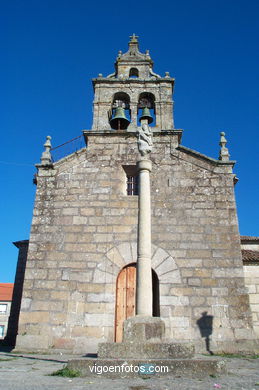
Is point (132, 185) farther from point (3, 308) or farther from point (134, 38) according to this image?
point (3, 308)

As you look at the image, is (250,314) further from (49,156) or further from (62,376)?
(49,156)

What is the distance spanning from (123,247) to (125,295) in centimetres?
122

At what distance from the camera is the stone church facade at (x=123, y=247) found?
800 cm

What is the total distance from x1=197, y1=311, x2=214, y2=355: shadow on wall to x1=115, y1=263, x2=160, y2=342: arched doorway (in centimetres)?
107

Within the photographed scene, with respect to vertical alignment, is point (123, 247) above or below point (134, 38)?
below

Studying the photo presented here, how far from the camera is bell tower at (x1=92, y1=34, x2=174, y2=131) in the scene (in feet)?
35.6

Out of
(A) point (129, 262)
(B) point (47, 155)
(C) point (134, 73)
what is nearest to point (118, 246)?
(A) point (129, 262)

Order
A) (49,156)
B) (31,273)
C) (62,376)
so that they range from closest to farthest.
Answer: (62,376) < (31,273) < (49,156)

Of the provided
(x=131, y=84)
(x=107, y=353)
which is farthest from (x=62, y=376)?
(x=131, y=84)

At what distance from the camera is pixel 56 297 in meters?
8.31

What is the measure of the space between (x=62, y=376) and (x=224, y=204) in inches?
250

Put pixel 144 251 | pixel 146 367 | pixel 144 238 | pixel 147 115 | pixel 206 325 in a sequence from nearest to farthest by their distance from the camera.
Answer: pixel 146 367, pixel 144 251, pixel 144 238, pixel 206 325, pixel 147 115

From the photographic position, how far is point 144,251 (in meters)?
6.27

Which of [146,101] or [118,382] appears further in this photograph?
[146,101]
